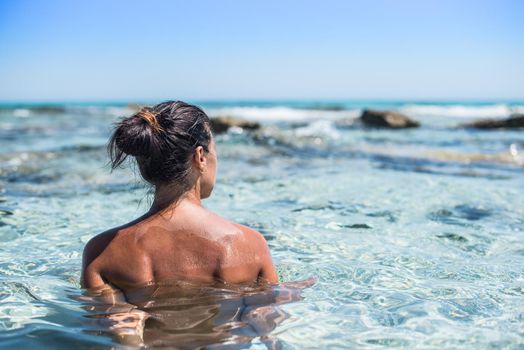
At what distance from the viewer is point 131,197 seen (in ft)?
22.8

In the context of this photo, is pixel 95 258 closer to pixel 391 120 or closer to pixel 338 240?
pixel 338 240

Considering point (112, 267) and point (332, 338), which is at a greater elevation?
point (112, 267)

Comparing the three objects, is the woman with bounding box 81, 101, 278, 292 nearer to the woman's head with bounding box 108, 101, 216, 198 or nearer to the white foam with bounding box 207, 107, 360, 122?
the woman's head with bounding box 108, 101, 216, 198

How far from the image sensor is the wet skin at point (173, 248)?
2.69 meters

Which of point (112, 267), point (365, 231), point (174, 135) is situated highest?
point (174, 135)

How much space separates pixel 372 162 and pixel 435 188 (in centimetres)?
300

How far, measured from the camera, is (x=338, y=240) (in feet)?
15.7

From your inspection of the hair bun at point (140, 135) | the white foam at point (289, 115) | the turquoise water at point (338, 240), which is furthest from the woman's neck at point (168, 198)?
the white foam at point (289, 115)

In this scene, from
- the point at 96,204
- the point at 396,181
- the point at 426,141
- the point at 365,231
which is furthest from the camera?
the point at 426,141

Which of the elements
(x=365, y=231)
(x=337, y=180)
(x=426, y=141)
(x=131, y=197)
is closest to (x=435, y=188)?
(x=337, y=180)

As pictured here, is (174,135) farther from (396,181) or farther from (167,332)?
(396,181)

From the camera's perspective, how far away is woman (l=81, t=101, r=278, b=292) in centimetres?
265

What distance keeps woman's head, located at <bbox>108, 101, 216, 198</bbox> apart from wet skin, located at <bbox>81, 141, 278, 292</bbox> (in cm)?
3

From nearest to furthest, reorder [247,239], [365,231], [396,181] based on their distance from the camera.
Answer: [247,239], [365,231], [396,181]
